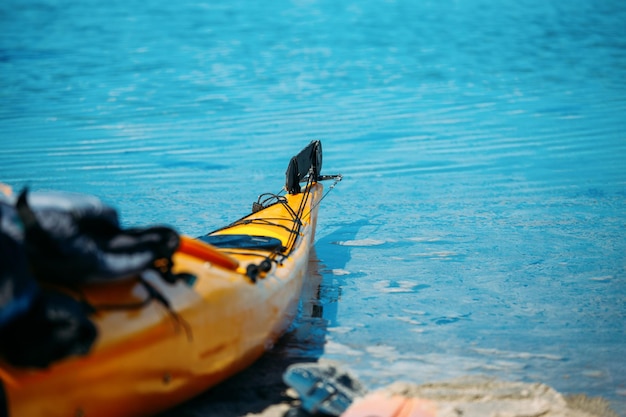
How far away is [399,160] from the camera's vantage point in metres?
7.37

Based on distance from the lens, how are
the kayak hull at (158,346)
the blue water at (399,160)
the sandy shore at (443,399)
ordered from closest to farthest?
the kayak hull at (158,346)
the sandy shore at (443,399)
the blue water at (399,160)

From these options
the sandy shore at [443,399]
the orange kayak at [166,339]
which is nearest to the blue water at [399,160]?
the sandy shore at [443,399]

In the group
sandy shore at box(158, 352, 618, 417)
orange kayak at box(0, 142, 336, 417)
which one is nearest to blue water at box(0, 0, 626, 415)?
sandy shore at box(158, 352, 618, 417)

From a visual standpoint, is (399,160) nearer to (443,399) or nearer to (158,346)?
(443,399)

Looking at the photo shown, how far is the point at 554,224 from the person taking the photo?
17.9 ft

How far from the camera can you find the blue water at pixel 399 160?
3.81 metres

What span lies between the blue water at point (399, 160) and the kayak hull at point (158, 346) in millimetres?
508

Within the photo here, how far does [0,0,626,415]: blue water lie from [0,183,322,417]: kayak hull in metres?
0.51

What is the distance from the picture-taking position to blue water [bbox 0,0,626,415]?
12.5 ft

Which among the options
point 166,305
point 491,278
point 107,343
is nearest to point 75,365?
point 107,343

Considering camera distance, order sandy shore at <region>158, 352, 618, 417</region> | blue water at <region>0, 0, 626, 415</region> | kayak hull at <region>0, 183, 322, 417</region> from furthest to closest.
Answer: blue water at <region>0, 0, 626, 415</region> → sandy shore at <region>158, 352, 618, 417</region> → kayak hull at <region>0, 183, 322, 417</region>

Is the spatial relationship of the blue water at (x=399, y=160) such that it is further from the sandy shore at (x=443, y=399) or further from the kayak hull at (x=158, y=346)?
the kayak hull at (x=158, y=346)

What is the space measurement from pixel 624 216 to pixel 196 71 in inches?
350

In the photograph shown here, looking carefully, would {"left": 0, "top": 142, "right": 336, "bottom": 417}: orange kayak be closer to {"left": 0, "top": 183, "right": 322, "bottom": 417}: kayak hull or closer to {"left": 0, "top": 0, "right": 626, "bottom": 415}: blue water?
{"left": 0, "top": 183, "right": 322, "bottom": 417}: kayak hull
